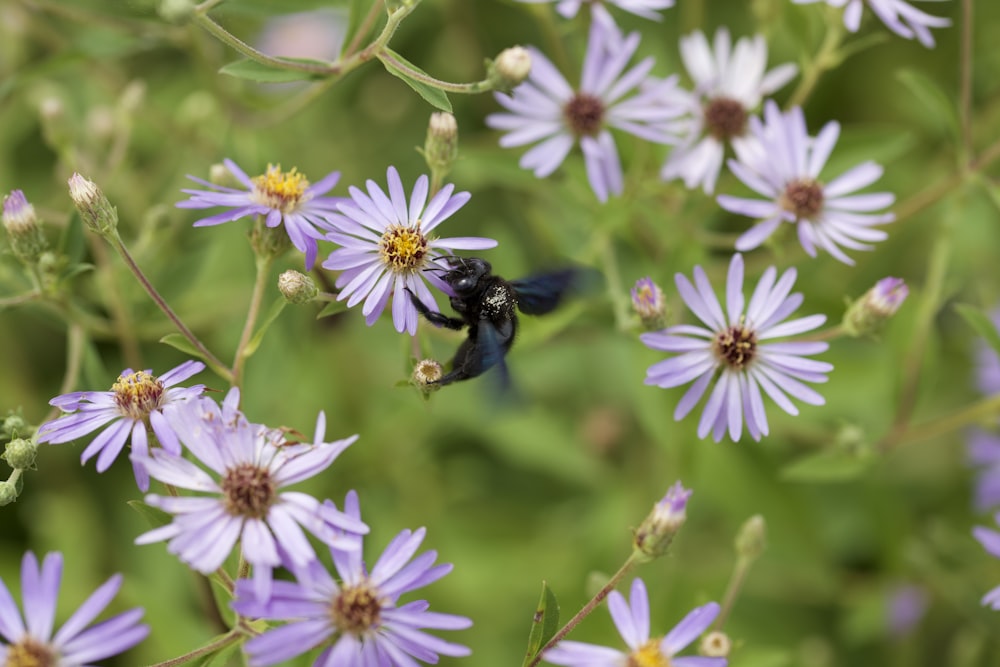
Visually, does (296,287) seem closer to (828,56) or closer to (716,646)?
(716,646)

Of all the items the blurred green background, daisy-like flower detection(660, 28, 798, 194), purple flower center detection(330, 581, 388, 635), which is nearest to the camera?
purple flower center detection(330, 581, 388, 635)

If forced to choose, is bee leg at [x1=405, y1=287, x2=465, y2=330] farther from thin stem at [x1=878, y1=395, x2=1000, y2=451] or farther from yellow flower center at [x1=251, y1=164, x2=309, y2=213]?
thin stem at [x1=878, y1=395, x2=1000, y2=451]

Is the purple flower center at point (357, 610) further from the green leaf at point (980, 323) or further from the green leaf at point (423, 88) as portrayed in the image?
the green leaf at point (980, 323)

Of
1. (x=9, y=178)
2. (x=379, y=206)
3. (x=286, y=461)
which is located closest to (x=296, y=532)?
(x=286, y=461)

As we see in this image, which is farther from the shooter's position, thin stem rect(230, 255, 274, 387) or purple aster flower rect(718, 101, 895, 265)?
purple aster flower rect(718, 101, 895, 265)

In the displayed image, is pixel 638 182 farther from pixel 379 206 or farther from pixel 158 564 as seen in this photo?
pixel 158 564

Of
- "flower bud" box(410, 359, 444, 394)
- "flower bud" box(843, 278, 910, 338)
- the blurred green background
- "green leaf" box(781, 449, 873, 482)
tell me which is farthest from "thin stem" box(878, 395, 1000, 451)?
"flower bud" box(410, 359, 444, 394)

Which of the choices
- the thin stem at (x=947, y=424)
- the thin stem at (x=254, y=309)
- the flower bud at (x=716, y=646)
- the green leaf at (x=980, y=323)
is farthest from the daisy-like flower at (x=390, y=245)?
the thin stem at (x=947, y=424)
